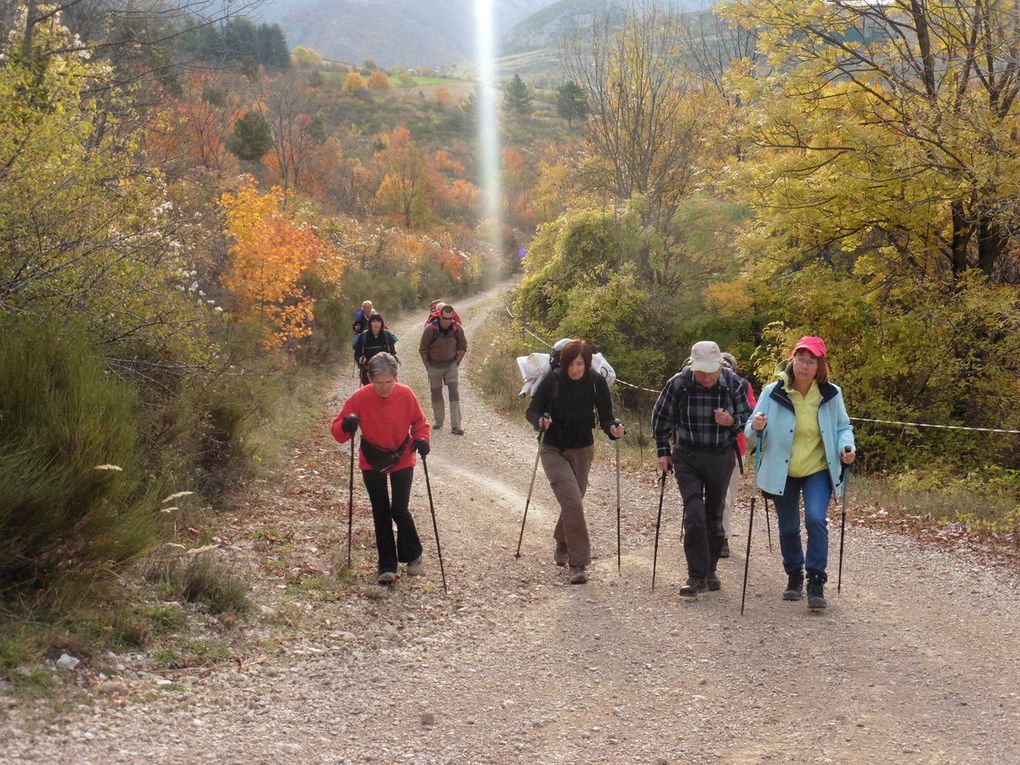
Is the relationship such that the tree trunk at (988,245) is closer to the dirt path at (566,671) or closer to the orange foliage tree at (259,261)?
the dirt path at (566,671)

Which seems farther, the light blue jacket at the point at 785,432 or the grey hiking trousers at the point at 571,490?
the grey hiking trousers at the point at 571,490

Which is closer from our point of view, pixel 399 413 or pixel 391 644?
pixel 391 644

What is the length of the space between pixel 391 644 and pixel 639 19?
21.8m

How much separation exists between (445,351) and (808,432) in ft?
29.6

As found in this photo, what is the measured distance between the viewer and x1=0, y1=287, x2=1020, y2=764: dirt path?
4828 mm

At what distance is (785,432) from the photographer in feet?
22.6

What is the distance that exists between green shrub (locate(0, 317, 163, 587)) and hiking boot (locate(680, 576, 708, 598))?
4157mm

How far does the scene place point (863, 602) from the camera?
735cm

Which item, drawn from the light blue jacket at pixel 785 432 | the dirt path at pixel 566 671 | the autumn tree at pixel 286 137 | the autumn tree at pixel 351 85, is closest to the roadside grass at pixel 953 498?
the dirt path at pixel 566 671

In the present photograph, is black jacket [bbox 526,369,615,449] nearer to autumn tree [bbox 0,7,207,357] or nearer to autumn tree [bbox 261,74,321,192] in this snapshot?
autumn tree [bbox 0,7,207,357]

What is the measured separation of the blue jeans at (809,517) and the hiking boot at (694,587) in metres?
0.72

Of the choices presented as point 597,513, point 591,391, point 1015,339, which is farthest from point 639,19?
point 591,391

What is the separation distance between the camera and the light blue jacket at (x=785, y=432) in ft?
22.6

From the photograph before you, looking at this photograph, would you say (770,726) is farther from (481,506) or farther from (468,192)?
(468,192)
